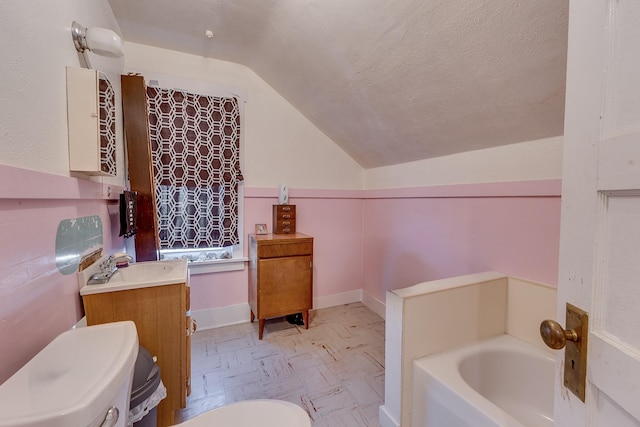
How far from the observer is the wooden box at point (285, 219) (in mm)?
2477

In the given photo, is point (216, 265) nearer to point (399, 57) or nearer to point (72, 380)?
point (72, 380)

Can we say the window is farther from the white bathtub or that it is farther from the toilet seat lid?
the white bathtub

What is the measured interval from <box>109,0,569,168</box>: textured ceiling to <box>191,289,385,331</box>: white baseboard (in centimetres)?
152

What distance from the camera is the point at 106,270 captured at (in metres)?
1.34

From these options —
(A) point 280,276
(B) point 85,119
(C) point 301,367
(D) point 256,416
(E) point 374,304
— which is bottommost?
(C) point 301,367

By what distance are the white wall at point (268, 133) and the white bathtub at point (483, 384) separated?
191 centimetres

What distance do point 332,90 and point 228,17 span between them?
0.84 m

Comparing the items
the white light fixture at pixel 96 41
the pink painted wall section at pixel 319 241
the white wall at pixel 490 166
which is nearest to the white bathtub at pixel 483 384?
the white wall at pixel 490 166

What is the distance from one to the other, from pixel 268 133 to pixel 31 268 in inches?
78.7

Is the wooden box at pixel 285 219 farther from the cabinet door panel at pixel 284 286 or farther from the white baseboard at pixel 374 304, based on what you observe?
the white baseboard at pixel 374 304

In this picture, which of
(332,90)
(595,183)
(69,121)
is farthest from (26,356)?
(332,90)

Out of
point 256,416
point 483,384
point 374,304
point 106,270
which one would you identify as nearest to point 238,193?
point 106,270

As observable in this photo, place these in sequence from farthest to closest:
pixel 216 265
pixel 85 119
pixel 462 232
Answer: pixel 216 265, pixel 462 232, pixel 85 119

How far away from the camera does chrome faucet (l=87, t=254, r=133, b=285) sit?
4.07ft
